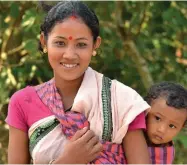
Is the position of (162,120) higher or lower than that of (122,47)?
lower

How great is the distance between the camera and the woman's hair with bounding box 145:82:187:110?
1926mm

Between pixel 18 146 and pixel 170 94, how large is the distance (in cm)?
61

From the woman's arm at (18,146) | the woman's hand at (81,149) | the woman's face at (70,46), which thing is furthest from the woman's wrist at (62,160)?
the woman's face at (70,46)

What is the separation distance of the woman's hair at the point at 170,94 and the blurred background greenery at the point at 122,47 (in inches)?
50.1

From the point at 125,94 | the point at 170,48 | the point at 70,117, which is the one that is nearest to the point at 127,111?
the point at 125,94

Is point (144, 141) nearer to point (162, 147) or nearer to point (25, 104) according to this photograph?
point (162, 147)

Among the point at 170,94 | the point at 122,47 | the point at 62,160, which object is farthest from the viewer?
the point at 122,47

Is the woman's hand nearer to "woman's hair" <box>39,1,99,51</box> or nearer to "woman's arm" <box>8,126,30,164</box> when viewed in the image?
"woman's arm" <box>8,126,30,164</box>

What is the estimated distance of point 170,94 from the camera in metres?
1.94

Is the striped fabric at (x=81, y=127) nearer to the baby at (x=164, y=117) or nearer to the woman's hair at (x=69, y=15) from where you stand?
the baby at (x=164, y=117)

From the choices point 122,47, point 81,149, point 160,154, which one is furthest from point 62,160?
point 122,47

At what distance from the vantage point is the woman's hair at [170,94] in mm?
1926

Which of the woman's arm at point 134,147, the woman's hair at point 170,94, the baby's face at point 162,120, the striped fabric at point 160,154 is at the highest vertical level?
the woman's hair at point 170,94

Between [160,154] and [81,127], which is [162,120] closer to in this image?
[160,154]
